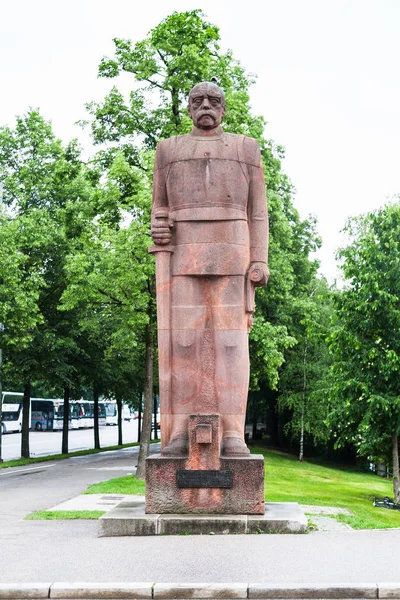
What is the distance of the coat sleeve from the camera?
37.6 ft

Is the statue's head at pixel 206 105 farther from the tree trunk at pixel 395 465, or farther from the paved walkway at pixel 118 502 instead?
the tree trunk at pixel 395 465

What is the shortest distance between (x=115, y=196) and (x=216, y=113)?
13397 millimetres

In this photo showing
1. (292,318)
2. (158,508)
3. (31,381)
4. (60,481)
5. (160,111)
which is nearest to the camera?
(158,508)

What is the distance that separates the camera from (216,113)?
452 inches

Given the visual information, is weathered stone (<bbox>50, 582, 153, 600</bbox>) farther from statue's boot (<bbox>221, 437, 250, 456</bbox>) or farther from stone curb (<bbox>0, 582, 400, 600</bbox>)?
statue's boot (<bbox>221, 437, 250, 456</bbox>)

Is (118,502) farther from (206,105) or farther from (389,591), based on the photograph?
(389,591)

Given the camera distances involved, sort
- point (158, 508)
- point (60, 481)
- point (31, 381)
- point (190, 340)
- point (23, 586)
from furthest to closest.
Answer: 1. point (31, 381)
2. point (60, 481)
3. point (190, 340)
4. point (158, 508)
5. point (23, 586)

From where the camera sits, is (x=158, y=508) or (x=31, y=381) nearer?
(x=158, y=508)

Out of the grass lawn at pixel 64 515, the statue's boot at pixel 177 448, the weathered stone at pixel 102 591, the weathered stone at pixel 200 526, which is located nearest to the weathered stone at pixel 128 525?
the weathered stone at pixel 200 526

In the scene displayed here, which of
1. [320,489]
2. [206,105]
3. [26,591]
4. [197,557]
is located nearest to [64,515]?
[197,557]

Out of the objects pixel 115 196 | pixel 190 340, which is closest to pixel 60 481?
pixel 115 196

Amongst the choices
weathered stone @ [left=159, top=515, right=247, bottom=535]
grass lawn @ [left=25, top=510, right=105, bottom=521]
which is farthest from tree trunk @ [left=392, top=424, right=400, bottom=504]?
weathered stone @ [left=159, top=515, right=247, bottom=535]

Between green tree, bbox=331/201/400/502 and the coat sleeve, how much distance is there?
11.7 meters

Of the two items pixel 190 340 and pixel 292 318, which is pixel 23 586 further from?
pixel 292 318
